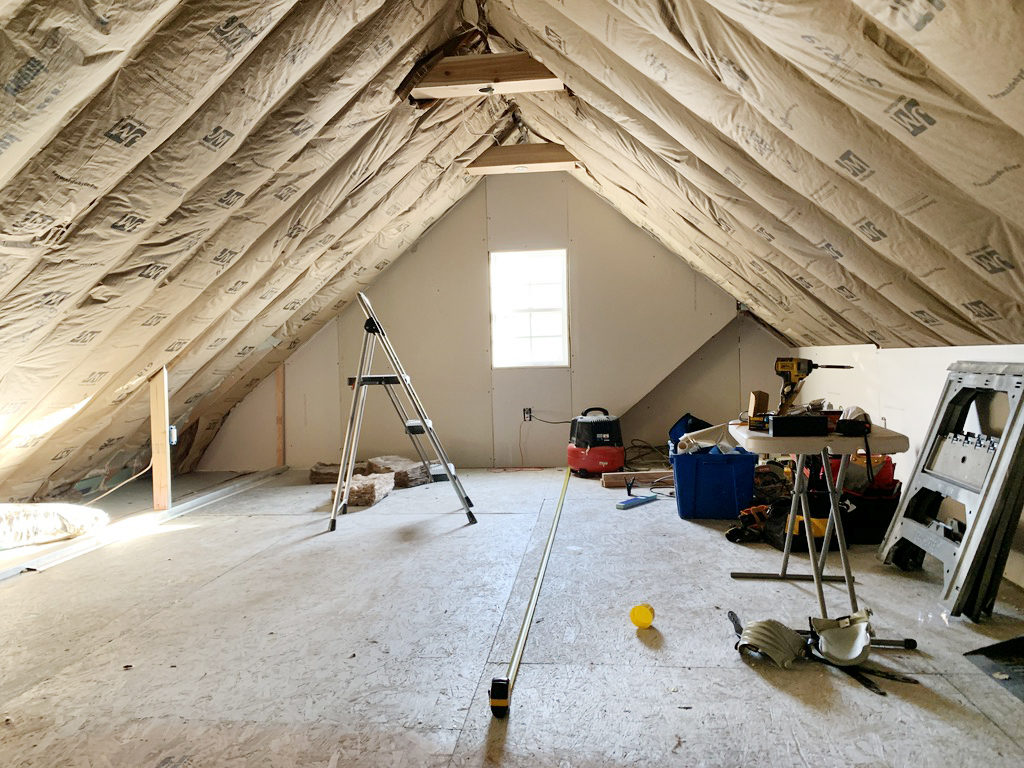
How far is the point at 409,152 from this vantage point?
13.5 feet

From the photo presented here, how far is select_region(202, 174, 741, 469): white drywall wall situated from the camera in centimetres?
605

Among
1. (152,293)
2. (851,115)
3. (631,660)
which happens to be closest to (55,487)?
(152,293)

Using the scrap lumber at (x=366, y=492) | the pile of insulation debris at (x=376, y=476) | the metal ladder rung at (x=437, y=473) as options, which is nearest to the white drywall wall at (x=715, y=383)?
the metal ladder rung at (x=437, y=473)

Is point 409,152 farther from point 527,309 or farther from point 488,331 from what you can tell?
point 527,309

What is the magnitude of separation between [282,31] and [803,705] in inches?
114

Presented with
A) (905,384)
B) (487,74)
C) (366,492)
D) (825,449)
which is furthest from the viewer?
(366,492)

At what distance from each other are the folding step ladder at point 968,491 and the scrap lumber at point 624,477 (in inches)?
83.6

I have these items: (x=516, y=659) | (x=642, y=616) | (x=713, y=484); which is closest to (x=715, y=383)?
(x=713, y=484)

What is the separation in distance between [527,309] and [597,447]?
5.49ft

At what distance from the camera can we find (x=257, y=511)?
466 centimetres

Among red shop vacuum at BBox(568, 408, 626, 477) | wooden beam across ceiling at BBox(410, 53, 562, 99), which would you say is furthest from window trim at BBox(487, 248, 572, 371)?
wooden beam across ceiling at BBox(410, 53, 562, 99)

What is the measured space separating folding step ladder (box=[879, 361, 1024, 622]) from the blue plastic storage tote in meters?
0.99

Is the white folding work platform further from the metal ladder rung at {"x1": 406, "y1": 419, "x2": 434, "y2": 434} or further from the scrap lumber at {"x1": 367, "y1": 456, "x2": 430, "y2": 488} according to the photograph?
the scrap lumber at {"x1": 367, "y1": 456, "x2": 430, "y2": 488}

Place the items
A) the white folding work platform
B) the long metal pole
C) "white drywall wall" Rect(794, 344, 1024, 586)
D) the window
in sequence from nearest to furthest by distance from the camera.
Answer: the long metal pole
the white folding work platform
"white drywall wall" Rect(794, 344, 1024, 586)
the window
